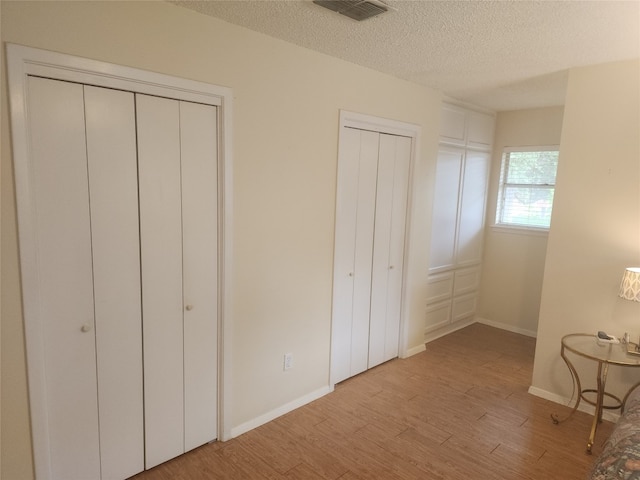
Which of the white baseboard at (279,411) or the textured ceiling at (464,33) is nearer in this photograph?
the textured ceiling at (464,33)

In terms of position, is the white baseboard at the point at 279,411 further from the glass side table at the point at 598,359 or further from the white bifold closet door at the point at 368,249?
the glass side table at the point at 598,359

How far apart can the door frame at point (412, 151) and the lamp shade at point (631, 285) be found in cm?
162

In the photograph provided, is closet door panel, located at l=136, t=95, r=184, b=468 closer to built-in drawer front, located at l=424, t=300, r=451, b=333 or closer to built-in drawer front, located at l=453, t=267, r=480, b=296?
built-in drawer front, located at l=424, t=300, r=451, b=333

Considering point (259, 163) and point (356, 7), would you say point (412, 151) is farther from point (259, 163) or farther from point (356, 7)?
point (356, 7)

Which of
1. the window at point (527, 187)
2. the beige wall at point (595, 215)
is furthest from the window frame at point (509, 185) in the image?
the beige wall at point (595, 215)

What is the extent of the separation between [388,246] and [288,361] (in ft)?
4.46

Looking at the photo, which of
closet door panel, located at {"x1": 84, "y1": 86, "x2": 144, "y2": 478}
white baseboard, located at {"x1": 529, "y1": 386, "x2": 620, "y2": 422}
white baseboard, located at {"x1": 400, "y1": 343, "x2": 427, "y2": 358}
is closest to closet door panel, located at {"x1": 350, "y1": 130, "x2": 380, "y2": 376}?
white baseboard, located at {"x1": 400, "y1": 343, "x2": 427, "y2": 358}

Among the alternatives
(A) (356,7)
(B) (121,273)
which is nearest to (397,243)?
(A) (356,7)

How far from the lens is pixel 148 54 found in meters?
1.98

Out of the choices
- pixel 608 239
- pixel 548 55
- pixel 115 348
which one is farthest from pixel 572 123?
pixel 115 348

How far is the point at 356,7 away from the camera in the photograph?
1.97 metres

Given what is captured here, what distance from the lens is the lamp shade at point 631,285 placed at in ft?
8.19

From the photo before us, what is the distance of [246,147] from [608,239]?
258cm

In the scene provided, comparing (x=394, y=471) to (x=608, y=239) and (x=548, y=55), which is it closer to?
(x=608, y=239)
